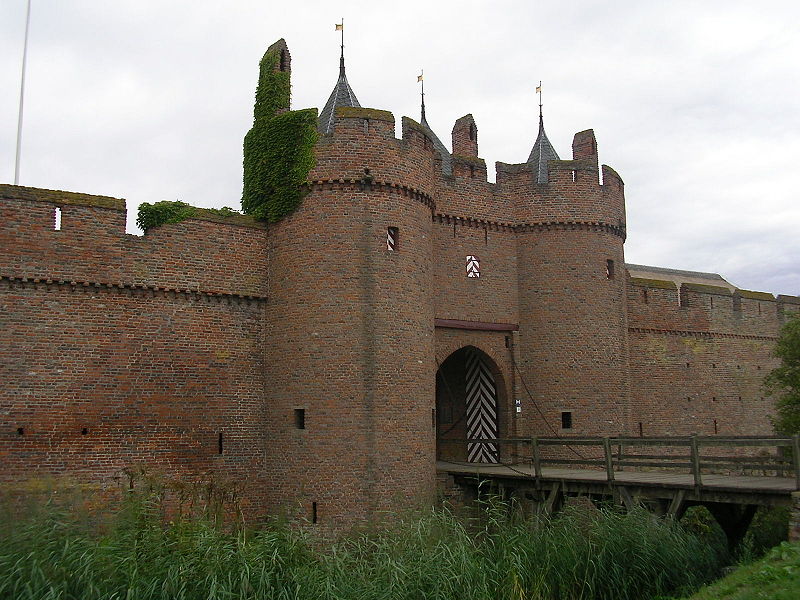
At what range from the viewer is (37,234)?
Result: 561 inches

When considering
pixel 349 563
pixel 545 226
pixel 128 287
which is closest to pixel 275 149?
pixel 128 287

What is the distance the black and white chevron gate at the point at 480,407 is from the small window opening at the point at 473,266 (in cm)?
198

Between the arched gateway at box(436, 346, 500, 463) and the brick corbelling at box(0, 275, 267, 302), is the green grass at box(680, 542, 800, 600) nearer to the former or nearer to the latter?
the arched gateway at box(436, 346, 500, 463)

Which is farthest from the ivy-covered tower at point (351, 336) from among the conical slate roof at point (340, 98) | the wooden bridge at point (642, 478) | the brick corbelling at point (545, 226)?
the brick corbelling at point (545, 226)

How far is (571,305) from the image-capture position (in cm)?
1995

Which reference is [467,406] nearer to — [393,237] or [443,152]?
[393,237]

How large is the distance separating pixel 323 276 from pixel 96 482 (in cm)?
575

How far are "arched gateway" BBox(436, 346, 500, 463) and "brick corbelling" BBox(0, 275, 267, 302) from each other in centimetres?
618

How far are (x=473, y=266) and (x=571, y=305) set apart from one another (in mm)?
2737

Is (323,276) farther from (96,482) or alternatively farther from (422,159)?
(96,482)

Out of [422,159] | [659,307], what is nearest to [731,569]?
[422,159]

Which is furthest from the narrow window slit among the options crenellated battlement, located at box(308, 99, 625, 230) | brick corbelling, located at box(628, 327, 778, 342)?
brick corbelling, located at box(628, 327, 778, 342)

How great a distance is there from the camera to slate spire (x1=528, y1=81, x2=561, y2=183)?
68.4 ft

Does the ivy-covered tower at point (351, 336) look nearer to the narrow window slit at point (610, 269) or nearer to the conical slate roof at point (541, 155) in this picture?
the conical slate roof at point (541, 155)
